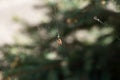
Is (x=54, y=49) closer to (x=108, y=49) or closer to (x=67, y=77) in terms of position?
(x=67, y=77)

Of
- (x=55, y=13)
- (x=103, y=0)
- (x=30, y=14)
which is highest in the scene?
(x=30, y=14)

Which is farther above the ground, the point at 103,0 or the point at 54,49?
the point at 103,0

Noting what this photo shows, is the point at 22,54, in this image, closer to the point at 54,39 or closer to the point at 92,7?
the point at 54,39

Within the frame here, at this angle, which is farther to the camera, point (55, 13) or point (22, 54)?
point (55, 13)

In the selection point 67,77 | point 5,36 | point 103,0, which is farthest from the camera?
point 5,36

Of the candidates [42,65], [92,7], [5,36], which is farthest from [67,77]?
[5,36]

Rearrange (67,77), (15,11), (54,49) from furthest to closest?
(15,11) < (54,49) < (67,77)
